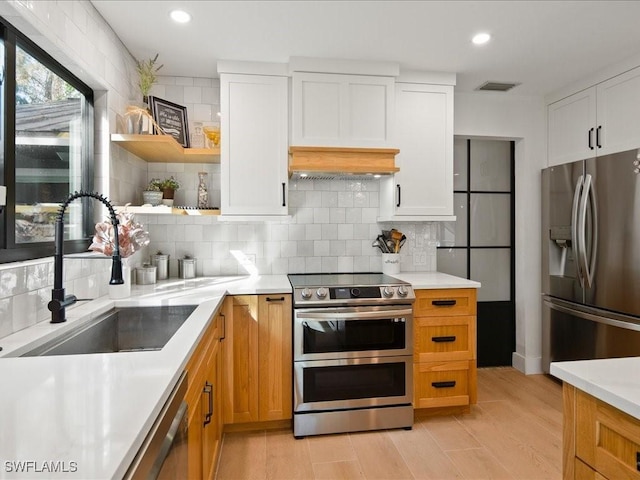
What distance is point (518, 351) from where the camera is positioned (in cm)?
351

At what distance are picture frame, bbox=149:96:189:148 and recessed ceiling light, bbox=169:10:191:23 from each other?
62cm

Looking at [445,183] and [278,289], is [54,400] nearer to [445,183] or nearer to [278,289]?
[278,289]

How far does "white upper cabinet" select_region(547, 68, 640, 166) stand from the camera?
8.65 feet

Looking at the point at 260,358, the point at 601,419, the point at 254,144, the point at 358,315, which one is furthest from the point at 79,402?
the point at 254,144

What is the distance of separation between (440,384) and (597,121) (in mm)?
2318

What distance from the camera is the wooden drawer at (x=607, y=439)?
2.94 feet

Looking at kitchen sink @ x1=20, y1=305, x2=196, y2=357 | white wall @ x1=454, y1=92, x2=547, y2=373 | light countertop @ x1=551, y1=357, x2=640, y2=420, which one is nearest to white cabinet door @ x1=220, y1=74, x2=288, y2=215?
kitchen sink @ x1=20, y1=305, x2=196, y2=357

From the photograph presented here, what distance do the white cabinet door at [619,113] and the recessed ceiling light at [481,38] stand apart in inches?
44.9

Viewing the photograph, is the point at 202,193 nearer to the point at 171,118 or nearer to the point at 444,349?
the point at 171,118

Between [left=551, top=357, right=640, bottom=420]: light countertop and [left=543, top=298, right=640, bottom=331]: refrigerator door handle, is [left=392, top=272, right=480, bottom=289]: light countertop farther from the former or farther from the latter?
[left=551, top=357, right=640, bottom=420]: light countertop

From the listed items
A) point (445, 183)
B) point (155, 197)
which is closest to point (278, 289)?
point (155, 197)

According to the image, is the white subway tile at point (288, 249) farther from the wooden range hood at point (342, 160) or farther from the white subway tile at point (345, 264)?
the wooden range hood at point (342, 160)

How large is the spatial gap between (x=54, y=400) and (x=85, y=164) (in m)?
1.76

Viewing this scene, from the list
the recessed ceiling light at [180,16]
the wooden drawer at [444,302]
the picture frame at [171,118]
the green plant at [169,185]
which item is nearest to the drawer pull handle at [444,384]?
the wooden drawer at [444,302]
